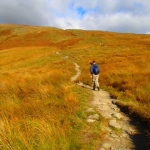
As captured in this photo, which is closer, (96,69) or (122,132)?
(122,132)

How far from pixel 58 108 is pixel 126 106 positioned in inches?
122

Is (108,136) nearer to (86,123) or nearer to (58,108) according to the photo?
(86,123)

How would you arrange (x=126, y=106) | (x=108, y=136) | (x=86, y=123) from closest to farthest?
(x=108, y=136), (x=86, y=123), (x=126, y=106)

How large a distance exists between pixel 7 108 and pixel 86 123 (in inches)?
113

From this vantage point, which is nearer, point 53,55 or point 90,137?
point 90,137

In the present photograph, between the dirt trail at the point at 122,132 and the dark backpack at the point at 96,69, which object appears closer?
the dirt trail at the point at 122,132

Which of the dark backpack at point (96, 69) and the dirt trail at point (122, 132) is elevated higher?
the dark backpack at point (96, 69)

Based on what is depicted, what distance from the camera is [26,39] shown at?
3236 inches

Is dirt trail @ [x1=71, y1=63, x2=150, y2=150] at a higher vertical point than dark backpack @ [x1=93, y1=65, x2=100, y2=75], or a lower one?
lower

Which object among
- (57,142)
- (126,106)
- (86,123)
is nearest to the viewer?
(57,142)

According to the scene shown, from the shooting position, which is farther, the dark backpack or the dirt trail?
the dark backpack

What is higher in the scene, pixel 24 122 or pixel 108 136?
pixel 24 122

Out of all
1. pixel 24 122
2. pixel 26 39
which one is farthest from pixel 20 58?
pixel 24 122

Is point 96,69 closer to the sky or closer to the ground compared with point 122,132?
closer to the sky
